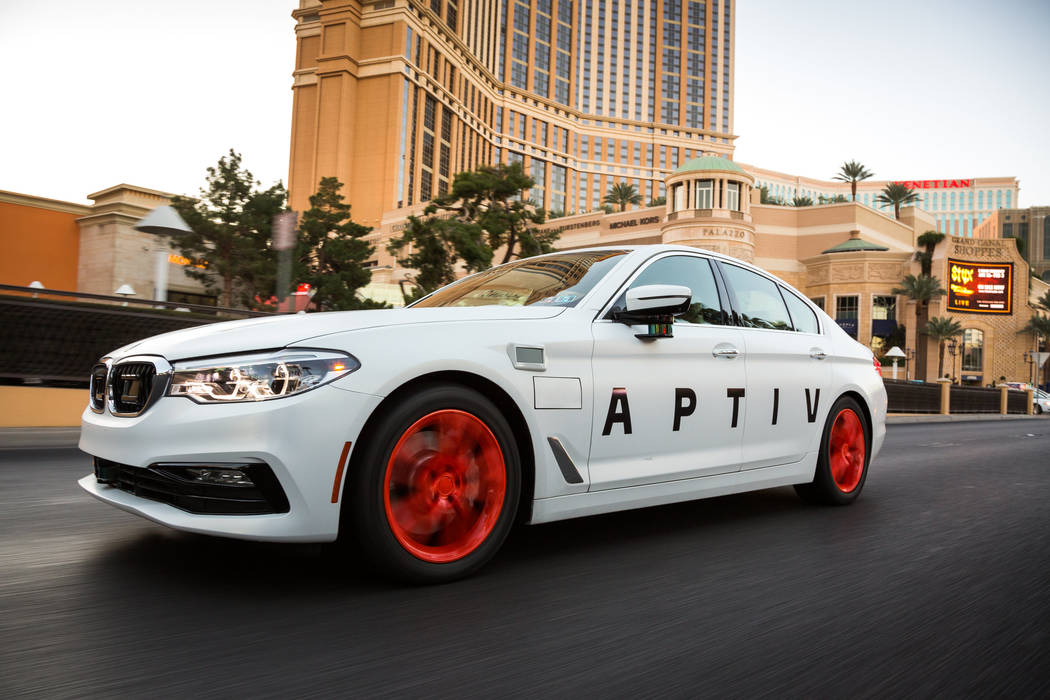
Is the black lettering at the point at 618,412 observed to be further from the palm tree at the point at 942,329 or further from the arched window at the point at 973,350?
the arched window at the point at 973,350

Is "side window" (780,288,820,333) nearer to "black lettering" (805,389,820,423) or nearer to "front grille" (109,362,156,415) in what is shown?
"black lettering" (805,389,820,423)

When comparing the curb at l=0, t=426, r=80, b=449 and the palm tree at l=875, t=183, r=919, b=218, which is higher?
the palm tree at l=875, t=183, r=919, b=218

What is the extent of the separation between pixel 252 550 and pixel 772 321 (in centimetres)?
331

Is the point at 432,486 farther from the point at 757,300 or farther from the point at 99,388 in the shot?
the point at 757,300

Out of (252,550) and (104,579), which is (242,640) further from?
(252,550)

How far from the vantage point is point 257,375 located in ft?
8.40

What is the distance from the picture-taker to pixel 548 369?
3.18m

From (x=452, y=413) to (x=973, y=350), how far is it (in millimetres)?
79137

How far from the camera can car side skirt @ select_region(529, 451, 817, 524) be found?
3203 mm

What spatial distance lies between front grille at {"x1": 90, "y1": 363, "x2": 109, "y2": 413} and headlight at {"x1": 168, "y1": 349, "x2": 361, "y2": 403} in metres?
0.68

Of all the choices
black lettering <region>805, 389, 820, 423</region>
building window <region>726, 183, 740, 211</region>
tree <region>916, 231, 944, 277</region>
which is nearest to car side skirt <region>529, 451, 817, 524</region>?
black lettering <region>805, 389, 820, 423</region>

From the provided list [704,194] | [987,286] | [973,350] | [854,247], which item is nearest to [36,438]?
[704,194]

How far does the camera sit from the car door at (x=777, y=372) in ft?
14.0

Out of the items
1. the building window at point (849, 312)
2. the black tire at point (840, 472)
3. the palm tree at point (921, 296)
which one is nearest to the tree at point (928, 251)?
the palm tree at point (921, 296)
